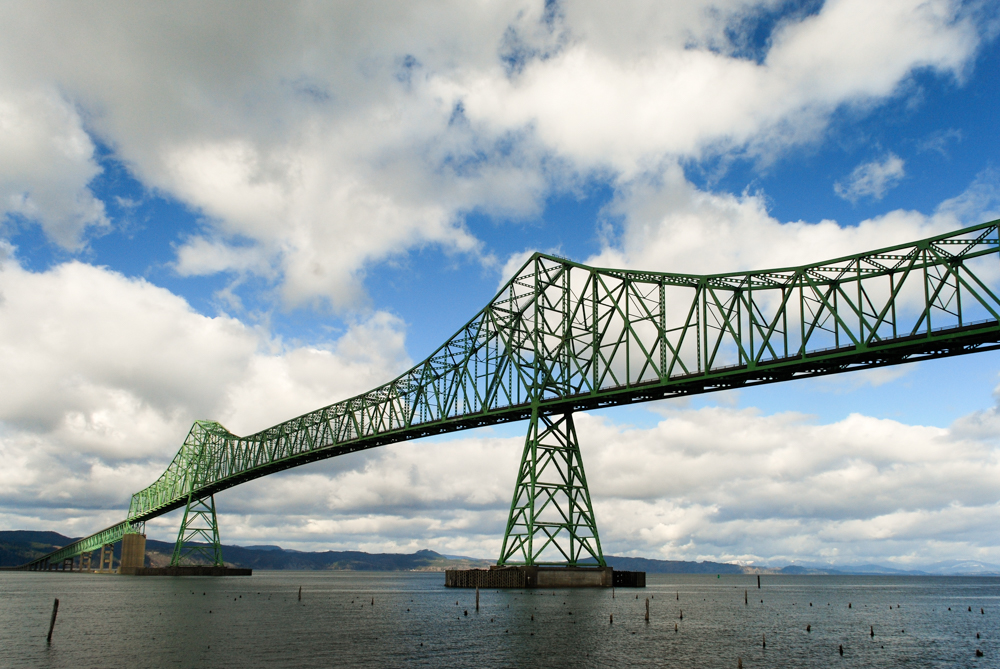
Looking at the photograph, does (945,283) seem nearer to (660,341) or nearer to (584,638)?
(660,341)

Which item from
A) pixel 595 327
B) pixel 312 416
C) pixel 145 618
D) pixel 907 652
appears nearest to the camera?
pixel 907 652

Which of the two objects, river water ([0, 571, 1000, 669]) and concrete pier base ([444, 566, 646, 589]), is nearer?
river water ([0, 571, 1000, 669])

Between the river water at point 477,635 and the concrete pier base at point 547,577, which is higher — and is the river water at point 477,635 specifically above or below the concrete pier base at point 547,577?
below

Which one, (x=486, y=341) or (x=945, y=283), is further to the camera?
(x=486, y=341)

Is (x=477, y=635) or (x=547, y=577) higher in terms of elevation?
(x=547, y=577)

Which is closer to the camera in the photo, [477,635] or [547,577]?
[477,635]

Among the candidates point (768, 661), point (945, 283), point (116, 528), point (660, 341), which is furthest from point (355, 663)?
point (116, 528)

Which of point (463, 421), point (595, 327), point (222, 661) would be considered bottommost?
point (222, 661)

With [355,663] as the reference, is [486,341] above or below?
above

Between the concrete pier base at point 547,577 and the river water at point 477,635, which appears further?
the concrete pier base at point 547,577

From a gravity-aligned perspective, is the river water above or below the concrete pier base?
below

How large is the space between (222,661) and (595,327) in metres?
49.0

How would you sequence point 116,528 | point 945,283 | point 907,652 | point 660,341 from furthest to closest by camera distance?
point 116,528
point 660,341
point 945,283
point 907,652

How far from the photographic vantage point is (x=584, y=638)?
47125 millimetres
